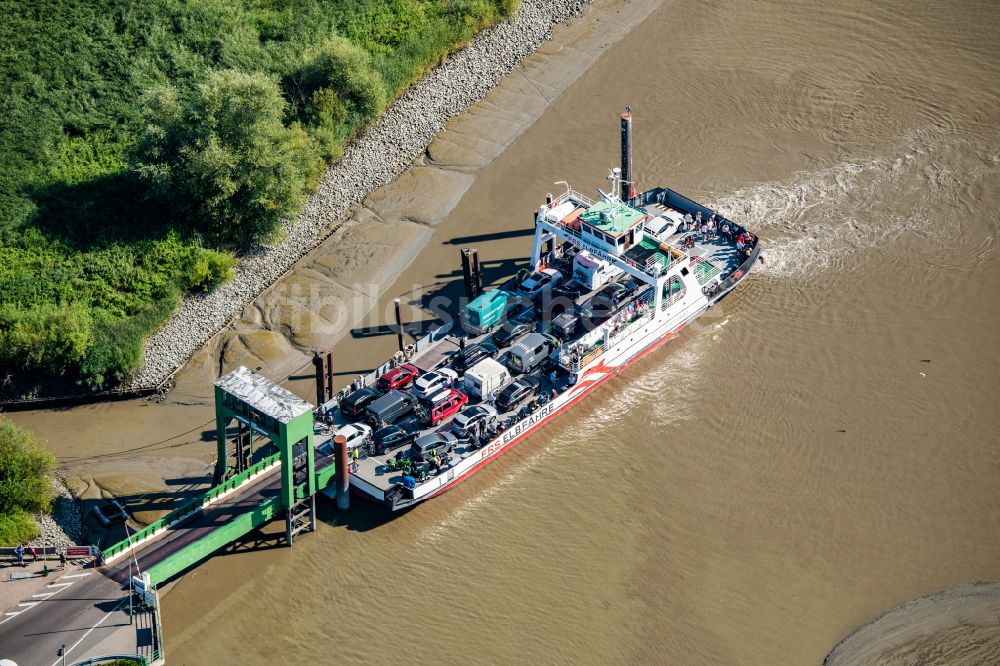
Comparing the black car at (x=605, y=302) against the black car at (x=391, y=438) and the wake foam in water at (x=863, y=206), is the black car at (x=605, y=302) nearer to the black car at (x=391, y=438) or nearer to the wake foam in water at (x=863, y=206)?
the wake foam in water at (x=863, y=206)

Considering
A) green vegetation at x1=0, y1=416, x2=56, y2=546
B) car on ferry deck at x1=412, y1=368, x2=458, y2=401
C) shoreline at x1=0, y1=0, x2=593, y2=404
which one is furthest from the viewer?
shoreline at x1=0, y1=0, x2=593, y2=404

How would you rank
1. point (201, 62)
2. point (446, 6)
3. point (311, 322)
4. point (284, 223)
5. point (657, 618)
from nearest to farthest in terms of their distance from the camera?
point (657, 618)
point (311, 322)
point (284, 223)
point (201, 62)
point (446, 6)

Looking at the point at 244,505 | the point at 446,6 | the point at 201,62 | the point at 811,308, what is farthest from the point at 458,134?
the point at 244,505

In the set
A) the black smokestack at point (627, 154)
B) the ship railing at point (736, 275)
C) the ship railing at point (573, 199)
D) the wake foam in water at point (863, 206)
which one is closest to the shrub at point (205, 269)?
the ship railing at point (573, 199)

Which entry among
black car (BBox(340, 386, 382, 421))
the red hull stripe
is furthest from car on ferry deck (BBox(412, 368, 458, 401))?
the red hull stripe

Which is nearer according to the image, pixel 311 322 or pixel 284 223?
pixel 311 322

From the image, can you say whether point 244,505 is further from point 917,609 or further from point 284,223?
point 917,609

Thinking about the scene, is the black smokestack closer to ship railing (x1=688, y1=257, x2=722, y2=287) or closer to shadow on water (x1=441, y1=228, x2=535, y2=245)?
shadow on water (x1=441, y1=228, x2=535, y2=245)
